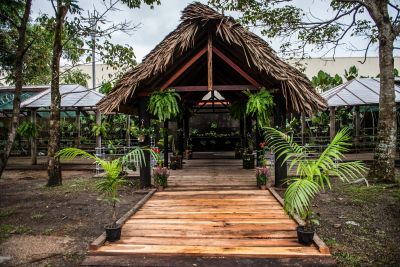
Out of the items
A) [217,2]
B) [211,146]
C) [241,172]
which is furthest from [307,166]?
[211,146]

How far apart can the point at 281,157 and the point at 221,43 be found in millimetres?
3388

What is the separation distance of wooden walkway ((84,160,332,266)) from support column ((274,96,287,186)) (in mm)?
703

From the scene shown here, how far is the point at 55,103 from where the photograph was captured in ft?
32.1

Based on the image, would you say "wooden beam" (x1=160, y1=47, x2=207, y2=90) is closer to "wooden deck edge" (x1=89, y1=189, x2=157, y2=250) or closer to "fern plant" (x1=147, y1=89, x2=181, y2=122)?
"fern plant" (x1=147, y1=89, x2=181, y2=122)

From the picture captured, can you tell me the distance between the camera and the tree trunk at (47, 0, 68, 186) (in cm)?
Answer: 952

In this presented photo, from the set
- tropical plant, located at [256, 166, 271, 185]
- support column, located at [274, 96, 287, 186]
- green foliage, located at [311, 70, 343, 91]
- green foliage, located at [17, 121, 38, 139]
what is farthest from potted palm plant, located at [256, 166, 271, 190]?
green foliage, located at [311, 70, 343, 91]

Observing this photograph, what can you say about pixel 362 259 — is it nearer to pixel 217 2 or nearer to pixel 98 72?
pixel 217 2

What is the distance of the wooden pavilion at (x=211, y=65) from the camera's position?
7598 mm

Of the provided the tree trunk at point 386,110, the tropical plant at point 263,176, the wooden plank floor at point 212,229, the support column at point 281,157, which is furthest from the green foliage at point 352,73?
the wooden plank floor at point 212,229

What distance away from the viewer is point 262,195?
753 centimetres

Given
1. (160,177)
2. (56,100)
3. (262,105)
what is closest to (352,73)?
(262,105)

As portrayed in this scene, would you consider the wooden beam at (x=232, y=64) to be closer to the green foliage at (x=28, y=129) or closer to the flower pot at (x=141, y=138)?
the flower pot at (x=141, y=138)

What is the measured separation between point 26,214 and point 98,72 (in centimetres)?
2491

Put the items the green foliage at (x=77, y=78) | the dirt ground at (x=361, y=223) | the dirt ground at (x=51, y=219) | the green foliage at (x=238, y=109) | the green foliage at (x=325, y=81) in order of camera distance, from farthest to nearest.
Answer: the green foliage at (x=325, y=81), the green foliage at (x=77, y=78), the green foliage at (x=238, y=109), the dirt ground at (x=51, y=219), the dirt ground at (x=361, y=223)
